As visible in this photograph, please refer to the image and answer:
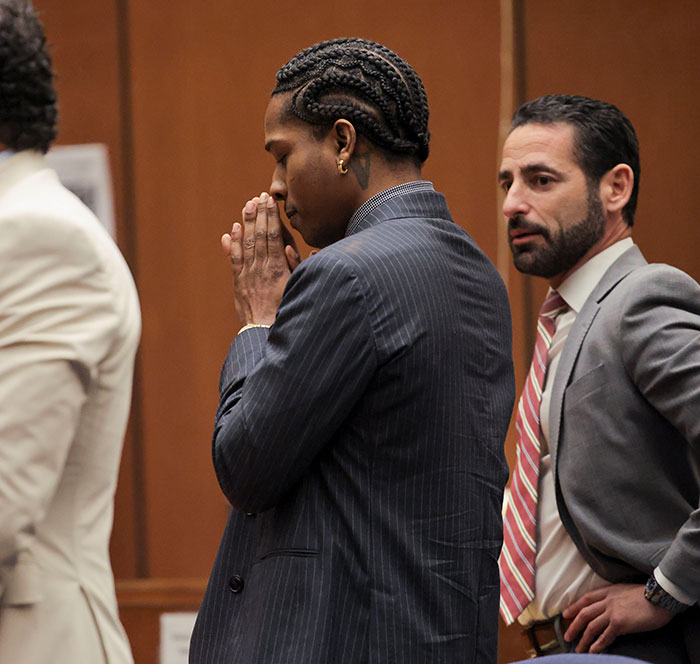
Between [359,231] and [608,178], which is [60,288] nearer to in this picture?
[359,231]

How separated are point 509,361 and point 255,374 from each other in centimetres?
38

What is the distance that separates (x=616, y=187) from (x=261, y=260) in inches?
35.0

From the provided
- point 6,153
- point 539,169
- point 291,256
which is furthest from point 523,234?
point 6,153

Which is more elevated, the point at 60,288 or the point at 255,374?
the point at 60,288

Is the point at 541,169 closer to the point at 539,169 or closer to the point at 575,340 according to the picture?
the point at 539,169

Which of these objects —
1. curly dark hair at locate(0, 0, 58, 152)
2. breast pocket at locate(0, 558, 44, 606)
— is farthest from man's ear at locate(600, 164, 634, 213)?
breast pocket at locate(0, 558, 44, 606)

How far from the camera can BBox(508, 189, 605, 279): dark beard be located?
2033mm

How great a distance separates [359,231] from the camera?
1.41m

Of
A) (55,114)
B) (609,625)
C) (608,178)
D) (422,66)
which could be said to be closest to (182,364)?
(422,66)

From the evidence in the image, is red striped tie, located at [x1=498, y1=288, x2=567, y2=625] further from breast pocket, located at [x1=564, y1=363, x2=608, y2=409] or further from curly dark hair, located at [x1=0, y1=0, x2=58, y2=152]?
curly dark hair, located at [x1=0, y1=0, x2=58, y2=152]

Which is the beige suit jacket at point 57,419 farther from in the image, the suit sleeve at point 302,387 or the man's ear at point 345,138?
the man's ear at point 345,138

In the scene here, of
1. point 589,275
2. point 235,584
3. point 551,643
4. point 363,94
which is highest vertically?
point 363,94

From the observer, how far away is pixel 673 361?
1.68 metres

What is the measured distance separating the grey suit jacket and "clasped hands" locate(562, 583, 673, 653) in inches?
1.5
